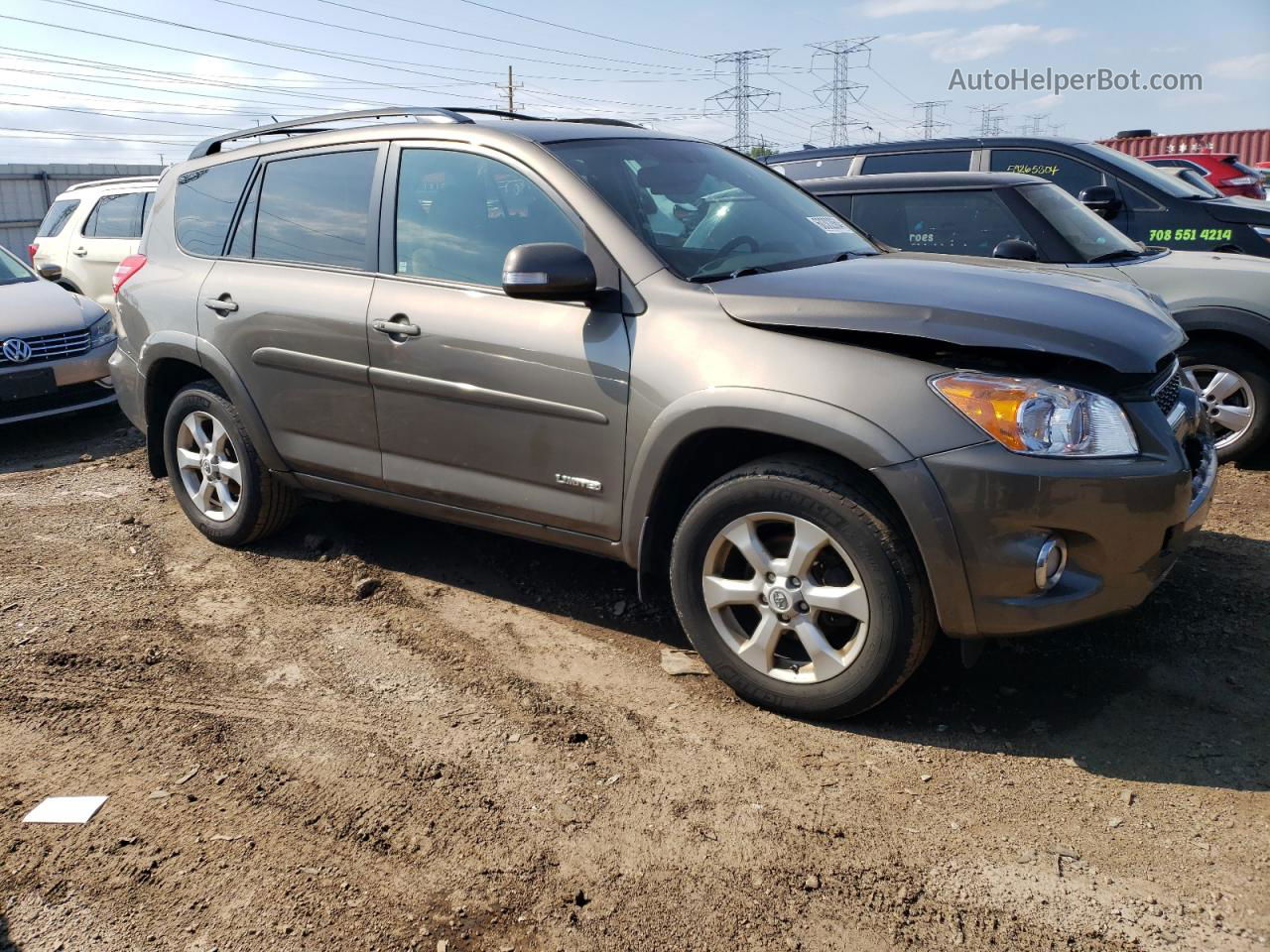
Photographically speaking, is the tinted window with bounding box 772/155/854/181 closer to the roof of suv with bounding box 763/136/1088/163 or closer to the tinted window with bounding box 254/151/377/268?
the roof of suv with bounding box 763/136/1088/163

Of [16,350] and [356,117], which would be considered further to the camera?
[16,350]

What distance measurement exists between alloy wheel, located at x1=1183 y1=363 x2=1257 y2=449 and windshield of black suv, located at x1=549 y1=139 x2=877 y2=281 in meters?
2.73

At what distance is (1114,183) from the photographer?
692 centimetres

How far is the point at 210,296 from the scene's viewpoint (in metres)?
4.54

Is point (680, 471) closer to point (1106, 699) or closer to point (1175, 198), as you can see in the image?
point (1106, 699)

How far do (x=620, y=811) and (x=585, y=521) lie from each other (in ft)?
3.47

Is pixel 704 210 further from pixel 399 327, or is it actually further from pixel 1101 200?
pixel 1101 200

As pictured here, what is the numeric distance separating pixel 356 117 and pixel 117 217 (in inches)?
339

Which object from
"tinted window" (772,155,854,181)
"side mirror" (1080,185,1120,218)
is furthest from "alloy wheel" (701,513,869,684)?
"tinted window" (772,155,854,181)

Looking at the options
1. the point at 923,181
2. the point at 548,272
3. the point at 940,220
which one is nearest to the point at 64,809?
the point at 548,272

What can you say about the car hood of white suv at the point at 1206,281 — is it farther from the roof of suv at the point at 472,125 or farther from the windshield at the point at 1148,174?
the roof of suv at the point at 472,125

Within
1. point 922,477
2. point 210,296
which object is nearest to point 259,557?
point 210,296

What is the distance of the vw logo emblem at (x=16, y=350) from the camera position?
7.16m

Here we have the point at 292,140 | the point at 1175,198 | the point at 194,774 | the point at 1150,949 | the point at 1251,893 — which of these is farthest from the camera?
the point at 1175,198
